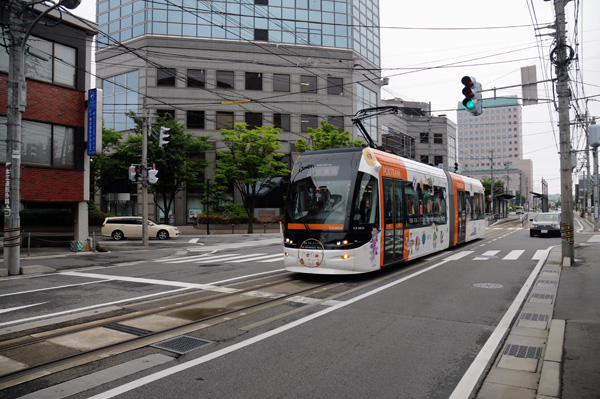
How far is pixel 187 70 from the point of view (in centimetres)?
4162

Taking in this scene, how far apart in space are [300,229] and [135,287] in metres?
4.40

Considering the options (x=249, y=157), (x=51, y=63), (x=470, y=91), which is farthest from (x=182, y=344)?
(x=249, y=157)

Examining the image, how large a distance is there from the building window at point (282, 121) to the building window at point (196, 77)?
809cm

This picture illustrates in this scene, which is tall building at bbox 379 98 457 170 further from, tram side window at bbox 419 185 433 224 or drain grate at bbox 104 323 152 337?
drain grate at bbox 104 323 152 337

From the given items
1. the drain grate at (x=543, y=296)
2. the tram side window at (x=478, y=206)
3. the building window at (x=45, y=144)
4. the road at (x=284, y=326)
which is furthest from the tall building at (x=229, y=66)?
the drain grate at (x=543, y=296)

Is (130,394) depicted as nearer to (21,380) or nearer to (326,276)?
(21,380)

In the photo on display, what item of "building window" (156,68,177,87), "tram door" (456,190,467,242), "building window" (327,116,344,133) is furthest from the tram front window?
"building window" (327,116,344,133)

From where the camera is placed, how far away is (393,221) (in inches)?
459

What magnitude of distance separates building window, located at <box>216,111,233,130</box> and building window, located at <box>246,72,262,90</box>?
3.57 meters

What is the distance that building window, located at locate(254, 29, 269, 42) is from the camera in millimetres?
43906

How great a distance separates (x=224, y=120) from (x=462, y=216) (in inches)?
1161

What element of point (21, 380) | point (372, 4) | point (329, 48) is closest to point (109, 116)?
point (329, 48)

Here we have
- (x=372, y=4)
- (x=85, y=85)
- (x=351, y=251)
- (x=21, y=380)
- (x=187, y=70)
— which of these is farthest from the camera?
(x=372, y=4)

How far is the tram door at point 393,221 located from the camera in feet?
37.0
